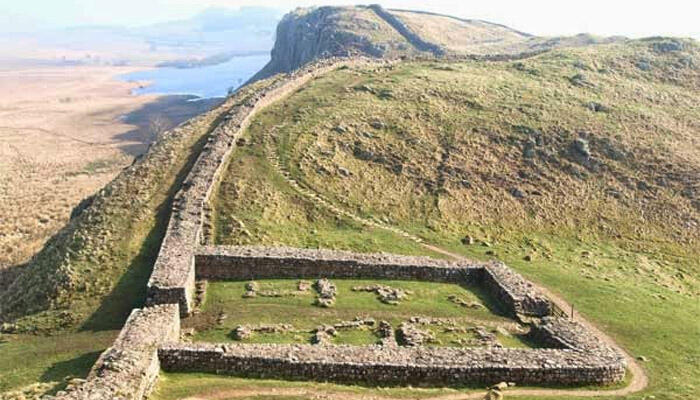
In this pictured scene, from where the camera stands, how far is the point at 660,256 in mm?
46812

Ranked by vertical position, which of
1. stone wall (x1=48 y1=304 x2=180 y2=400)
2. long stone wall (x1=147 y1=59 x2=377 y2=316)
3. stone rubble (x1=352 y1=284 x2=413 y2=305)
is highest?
long stone wall (x1=147 y1=59 x2=377 y2=316)

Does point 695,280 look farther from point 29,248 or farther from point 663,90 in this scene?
point 29,248

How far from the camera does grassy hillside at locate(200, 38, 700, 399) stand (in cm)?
3938

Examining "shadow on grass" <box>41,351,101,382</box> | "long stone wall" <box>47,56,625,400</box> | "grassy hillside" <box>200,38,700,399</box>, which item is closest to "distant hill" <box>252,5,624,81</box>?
"grassy hillside" <box>200,38,700,399</box>

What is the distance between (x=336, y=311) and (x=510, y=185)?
28.2 metres

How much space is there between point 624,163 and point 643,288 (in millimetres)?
22214

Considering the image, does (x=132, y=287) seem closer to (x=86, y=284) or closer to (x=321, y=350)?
(x=86, y=284)

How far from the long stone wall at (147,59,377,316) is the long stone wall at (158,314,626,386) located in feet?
20.3

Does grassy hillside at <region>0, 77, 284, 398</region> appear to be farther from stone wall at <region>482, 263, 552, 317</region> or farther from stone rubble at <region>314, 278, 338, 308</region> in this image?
stone wall at <region>482, 263, 552, 317</region>

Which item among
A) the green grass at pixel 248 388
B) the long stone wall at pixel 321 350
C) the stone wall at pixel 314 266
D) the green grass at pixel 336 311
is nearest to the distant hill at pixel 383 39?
the stone wall at pixel 314 266

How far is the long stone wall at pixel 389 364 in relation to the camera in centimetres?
2350

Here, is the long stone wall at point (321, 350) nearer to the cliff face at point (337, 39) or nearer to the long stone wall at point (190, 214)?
the long stone wall at point (190, 214)

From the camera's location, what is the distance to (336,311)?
1203 inches

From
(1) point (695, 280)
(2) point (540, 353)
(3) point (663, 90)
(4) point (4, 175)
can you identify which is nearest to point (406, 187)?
(1) point (695, 280)
